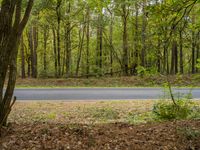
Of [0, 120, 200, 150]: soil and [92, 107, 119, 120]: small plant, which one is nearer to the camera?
[0, 120, 200, 150]: soil

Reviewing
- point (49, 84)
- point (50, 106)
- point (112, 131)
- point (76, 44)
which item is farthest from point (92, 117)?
point (76, 44)

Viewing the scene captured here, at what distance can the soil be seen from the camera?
12.6 feet

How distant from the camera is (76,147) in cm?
379

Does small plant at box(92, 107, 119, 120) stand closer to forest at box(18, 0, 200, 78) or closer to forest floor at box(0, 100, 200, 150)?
forest floor at box(0, 100, 200, 150)

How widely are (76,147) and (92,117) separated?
3.95 m

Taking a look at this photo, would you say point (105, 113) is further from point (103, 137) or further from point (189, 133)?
point (189, 133)

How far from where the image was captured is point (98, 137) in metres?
4.12

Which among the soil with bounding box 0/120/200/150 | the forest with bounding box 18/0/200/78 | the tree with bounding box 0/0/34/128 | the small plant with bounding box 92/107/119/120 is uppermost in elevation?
the forest with bounding box 18/0/200/78

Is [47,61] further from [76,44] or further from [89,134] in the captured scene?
[89,134]

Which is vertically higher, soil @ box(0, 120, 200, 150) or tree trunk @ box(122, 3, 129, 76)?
tree trunk @ box(122, 3, 129, 76)

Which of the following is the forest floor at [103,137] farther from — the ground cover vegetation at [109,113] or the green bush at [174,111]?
the green bush at [174,111]

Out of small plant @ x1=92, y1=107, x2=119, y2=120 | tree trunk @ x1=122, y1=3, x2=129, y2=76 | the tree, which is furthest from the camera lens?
tree trunk @ x1=122, y1=3, x2=129, y2=76

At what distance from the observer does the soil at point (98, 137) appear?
151 inches

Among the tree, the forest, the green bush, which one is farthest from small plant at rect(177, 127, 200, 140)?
the forest
